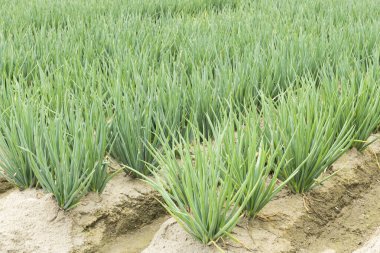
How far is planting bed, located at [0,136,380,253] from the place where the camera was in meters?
1.43

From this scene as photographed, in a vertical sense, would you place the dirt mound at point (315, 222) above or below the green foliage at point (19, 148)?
below

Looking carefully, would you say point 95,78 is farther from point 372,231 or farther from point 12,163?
point 372,231

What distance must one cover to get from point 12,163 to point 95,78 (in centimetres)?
56

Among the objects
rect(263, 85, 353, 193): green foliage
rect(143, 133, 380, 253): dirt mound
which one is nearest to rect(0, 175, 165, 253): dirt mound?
rect(143, 133, 380, 253): dirt mound

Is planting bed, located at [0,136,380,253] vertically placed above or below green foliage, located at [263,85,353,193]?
below

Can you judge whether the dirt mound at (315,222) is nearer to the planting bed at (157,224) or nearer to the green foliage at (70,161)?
the planting bed at (157,224)

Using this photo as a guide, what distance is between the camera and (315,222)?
157 cm

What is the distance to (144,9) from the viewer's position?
13.4ft

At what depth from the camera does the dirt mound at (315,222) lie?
1.40m

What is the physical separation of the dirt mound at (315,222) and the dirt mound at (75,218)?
0.16 m

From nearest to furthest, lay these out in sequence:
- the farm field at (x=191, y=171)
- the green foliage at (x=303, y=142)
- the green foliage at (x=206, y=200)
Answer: the green foliage at (x=206, y=200) < the farm field at (x=191, y=171) < the green foliage at (x=303, y=142)

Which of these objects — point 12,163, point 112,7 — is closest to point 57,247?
point 12,163

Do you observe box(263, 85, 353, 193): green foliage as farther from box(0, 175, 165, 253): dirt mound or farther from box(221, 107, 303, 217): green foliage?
box(0, 175, 165, 253): dirt mound

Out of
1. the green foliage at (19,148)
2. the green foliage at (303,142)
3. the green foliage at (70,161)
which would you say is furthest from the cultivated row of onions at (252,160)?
the green foliage at (19,148)
